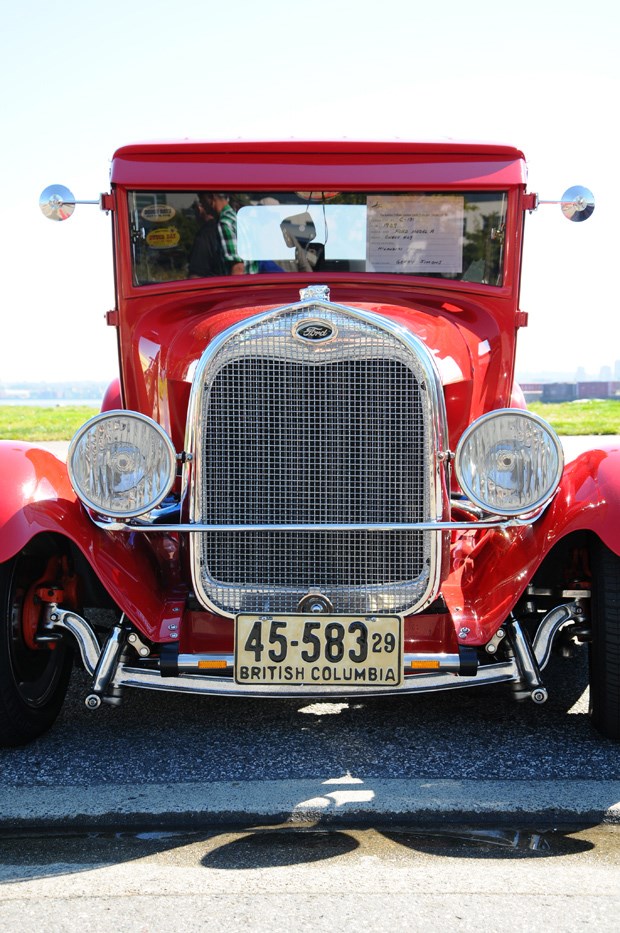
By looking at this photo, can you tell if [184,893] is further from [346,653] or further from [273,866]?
[346,653]

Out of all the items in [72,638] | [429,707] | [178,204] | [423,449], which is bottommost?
[429,707]

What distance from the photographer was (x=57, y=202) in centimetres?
432

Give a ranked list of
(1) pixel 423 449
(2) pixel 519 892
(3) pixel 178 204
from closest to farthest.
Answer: (2) pixel 519 892 → (1) pixel 423 449 → (3) pixel 178 204

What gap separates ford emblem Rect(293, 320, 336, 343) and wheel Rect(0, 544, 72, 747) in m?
1.28

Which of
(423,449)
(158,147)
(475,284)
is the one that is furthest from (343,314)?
(158,147)

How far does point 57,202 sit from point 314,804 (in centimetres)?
279

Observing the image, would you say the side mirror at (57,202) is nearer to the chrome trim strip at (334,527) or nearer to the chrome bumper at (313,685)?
the chrome trim strip at (334,527)

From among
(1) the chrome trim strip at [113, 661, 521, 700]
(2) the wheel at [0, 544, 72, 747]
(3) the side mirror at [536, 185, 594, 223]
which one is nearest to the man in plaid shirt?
(3) the side mirror at [536, 185, 594, 223]

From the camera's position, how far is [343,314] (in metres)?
3.37

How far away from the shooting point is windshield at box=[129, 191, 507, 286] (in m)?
4.19

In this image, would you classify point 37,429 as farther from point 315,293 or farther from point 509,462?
point 509,462

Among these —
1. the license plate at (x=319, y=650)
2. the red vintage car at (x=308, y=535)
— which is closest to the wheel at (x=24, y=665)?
the red vintage car at (x=308, y=535)

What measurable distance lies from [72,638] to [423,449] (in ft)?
4.74

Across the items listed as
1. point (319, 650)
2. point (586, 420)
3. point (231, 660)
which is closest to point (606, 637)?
point (319, 650)
